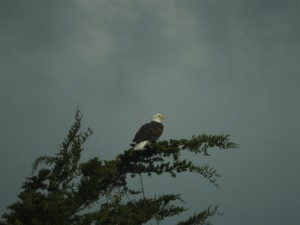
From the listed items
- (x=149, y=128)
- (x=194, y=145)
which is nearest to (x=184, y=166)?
(x=194, y=145)

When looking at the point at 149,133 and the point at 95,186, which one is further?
the point at 149,133

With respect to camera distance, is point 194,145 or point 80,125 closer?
point 80,125

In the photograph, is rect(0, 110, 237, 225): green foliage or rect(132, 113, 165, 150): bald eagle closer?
rect(0, 110, 237, 225): green foliage

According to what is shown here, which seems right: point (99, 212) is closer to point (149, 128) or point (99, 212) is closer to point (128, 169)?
point (128, 169)

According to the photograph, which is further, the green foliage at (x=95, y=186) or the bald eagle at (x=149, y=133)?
the bald eagle at (x=149, y=133)

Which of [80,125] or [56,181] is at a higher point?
[80,125]

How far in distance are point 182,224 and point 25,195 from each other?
12.7 ft

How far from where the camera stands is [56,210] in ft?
20.6

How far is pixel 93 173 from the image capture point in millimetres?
7199

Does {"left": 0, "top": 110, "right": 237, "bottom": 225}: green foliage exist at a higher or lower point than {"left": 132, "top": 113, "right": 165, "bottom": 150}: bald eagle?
lower

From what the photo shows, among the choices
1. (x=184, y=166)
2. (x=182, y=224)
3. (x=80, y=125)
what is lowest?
(x=182, y=224)

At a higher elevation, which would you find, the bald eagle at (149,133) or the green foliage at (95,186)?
the bald eagle at (149,133)

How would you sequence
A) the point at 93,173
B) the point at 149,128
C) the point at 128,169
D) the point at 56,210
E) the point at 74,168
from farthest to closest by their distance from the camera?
the point at 149,128 < the point at 128,169 < the point at 93,173 < the point at 74,168 < the point at 56,210

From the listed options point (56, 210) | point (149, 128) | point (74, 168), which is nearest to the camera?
point (56, 210)
